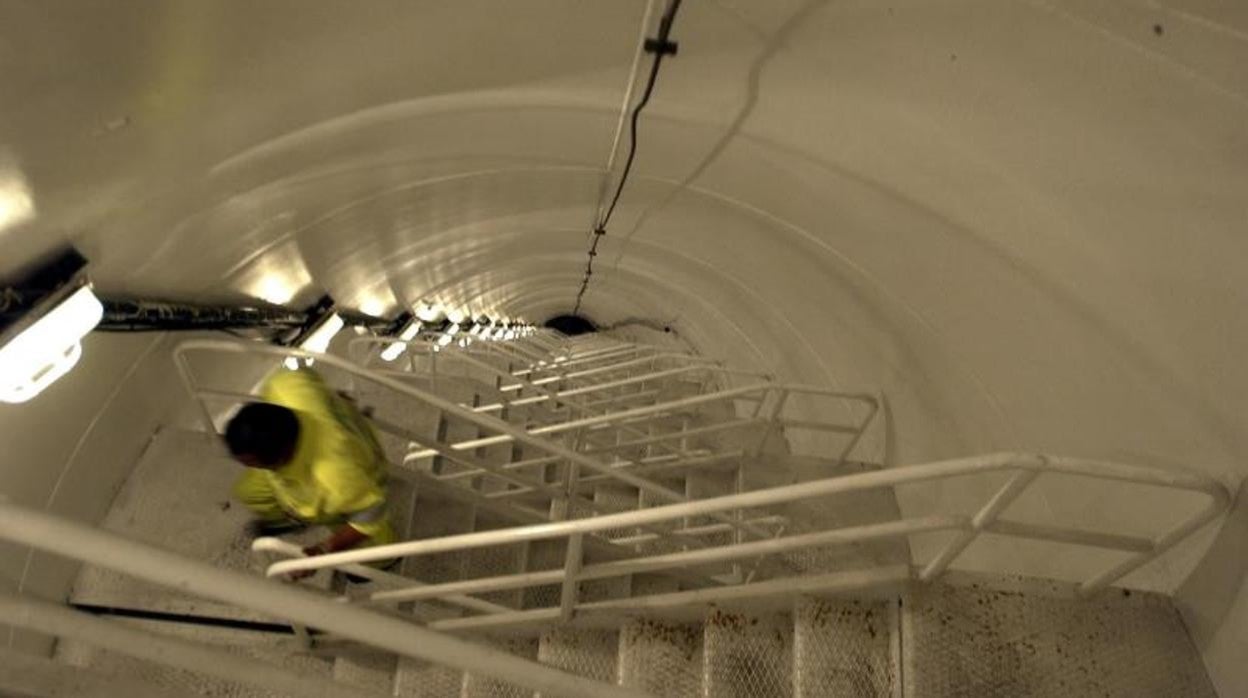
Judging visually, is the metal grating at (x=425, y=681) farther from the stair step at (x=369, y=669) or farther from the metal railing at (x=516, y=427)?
the metal railing at (x=516, y=427)

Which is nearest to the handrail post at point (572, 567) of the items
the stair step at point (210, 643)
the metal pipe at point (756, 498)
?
the metal pipe at point (756, 498)

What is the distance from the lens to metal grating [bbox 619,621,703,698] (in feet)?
7.70

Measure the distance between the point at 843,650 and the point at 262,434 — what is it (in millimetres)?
1960

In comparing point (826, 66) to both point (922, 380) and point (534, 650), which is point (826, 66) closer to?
point (922, 380)

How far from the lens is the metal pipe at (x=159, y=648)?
90cm

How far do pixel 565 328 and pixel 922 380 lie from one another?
9.83m

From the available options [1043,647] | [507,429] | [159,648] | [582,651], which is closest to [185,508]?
[507,429]

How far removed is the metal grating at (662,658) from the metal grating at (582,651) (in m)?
0.17

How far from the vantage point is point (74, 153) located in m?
1.61

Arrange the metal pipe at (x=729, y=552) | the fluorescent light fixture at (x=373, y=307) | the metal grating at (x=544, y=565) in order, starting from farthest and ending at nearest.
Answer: the fluorescent light fixture at (x=373, y=307) → the metal grating at (x=544, y=565) → the metal pipe at (x=729, y=552)

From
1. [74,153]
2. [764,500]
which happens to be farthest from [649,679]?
[74,153]

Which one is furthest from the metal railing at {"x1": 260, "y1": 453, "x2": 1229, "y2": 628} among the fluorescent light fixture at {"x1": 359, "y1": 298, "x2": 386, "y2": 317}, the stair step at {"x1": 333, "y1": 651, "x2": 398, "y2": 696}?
the fluorescent light fixture at {"x1": 359, "y1": 298, "x2": 386, "y2": 317}

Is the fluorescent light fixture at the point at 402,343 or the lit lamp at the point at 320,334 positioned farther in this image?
the fluorescent light fixture at the point at 402,343

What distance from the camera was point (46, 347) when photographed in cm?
181
